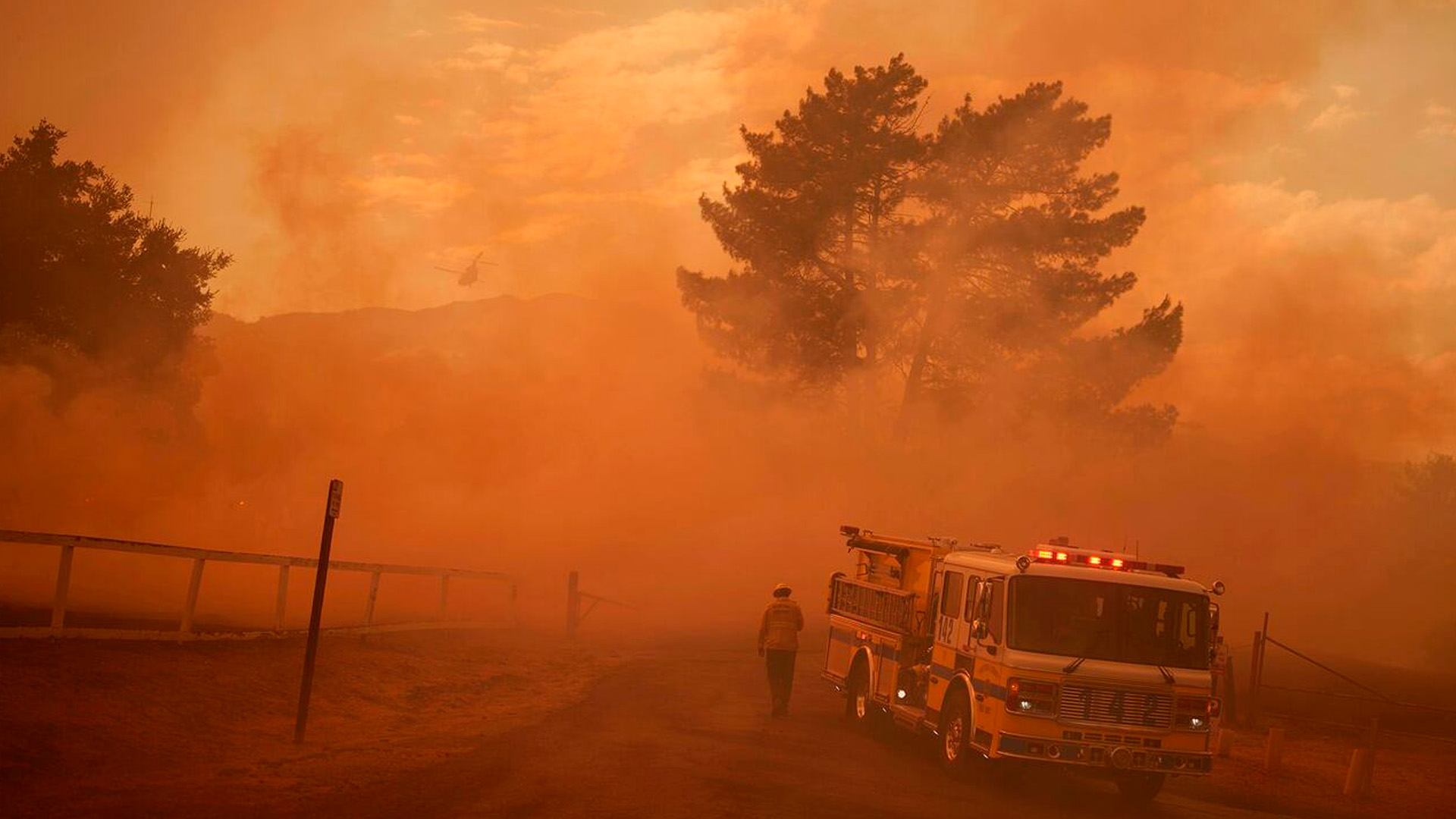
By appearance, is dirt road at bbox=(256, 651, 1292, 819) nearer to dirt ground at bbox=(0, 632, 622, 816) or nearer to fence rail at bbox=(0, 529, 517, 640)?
dirt ground at bbox=(0, 632, 622, 816)

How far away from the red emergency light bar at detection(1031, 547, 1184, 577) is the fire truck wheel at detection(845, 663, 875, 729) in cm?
431

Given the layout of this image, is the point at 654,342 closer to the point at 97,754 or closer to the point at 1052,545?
the point at 1052,545

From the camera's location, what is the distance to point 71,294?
3672 centimetres

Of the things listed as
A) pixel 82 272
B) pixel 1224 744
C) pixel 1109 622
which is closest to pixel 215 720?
pixel 1109 622

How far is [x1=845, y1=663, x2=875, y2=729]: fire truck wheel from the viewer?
709 inches

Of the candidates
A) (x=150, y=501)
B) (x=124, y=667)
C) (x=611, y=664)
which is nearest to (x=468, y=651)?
(x=611, y=664)

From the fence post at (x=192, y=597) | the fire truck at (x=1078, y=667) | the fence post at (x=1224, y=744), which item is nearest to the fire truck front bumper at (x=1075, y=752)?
the fire truck at (x=1078, y=667)

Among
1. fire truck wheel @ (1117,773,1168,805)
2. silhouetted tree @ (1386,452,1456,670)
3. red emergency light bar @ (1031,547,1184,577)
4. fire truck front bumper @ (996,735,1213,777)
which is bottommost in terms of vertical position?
fire truck wheel @ (1117,773,1168,805)

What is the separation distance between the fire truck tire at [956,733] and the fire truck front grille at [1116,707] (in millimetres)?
1198

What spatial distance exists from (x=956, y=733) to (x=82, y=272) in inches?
1250

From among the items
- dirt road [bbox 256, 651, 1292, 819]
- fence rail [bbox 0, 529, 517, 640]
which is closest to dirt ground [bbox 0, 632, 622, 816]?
fence rail [bbox 0, 529, 517, 640]

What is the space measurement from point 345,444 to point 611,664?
2618cm

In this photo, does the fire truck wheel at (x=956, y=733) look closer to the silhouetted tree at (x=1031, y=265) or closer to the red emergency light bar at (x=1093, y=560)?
the red emergency light bar at (x=1093, y=560)

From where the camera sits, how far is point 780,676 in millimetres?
18625
